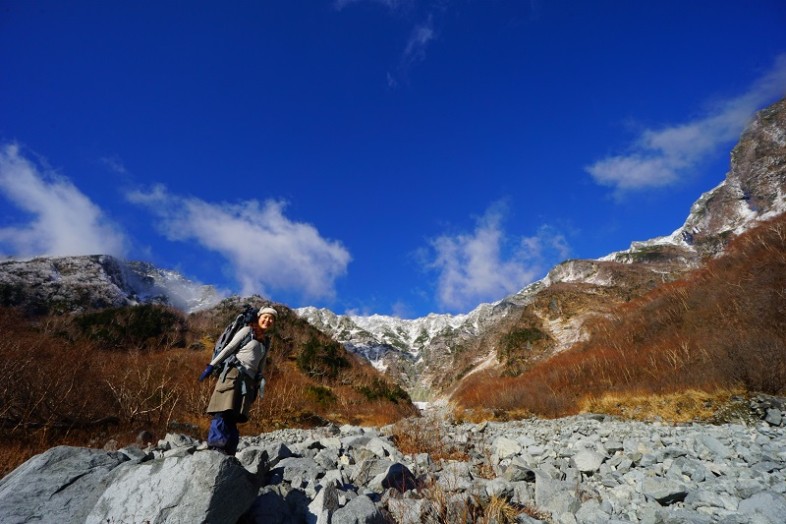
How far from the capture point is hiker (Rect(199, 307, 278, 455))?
457cm

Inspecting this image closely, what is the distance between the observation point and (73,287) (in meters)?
60.0

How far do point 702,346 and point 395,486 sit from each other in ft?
61.6

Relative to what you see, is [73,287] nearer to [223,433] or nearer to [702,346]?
[223,433]

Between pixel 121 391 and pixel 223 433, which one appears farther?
pixel 121 391

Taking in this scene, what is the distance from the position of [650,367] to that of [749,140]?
8109 inches

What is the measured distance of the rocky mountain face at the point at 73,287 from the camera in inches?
1661

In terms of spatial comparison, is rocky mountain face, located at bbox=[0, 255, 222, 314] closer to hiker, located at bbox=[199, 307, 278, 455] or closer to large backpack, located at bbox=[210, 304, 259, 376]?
large backpack, located at bbox=[210, 304, 259, 376]

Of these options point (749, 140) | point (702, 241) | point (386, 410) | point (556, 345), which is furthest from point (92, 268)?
point (749, 140)

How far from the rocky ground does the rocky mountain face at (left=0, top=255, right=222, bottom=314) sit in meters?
31.0

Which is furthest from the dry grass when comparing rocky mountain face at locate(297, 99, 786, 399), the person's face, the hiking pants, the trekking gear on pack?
rocky mountain face at locate(297, 99, 786, 399)

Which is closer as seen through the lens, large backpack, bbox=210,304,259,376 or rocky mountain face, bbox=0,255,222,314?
large backpack, bbox=210,304,259,376

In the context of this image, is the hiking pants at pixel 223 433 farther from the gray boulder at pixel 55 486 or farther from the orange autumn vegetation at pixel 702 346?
the orange autumn vegetation at pixel 702 346

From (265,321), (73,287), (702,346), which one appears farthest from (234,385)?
(73,287)

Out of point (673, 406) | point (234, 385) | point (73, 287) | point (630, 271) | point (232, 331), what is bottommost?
point (234, 385)
